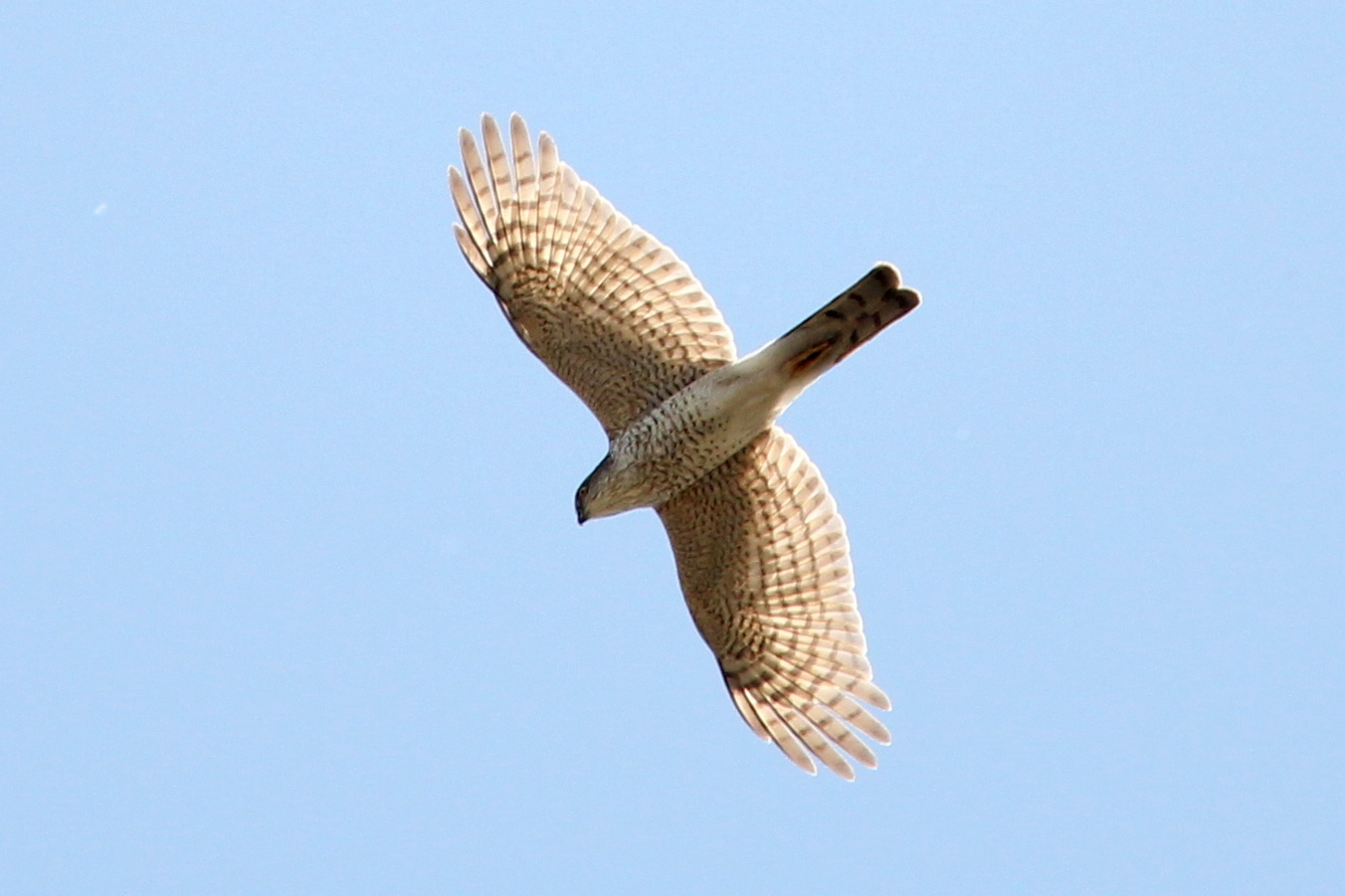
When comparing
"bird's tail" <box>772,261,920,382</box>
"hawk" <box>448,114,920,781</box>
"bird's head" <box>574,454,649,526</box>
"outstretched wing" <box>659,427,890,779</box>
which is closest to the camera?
"bird's tail" <box>772,261,920,382</box>

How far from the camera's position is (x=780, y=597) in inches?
402

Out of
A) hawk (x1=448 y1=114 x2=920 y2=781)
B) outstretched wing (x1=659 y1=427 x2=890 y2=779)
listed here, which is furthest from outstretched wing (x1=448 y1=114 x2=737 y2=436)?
outstretched wing (x1=659 y1=427 x2=890 y2=779)

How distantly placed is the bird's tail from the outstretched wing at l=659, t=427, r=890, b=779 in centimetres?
62

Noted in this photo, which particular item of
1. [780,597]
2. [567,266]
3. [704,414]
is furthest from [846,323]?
[780,597]

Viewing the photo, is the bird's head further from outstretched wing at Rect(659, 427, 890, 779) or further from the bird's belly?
outstretched wing at Rect(659, 427, 890, 779)

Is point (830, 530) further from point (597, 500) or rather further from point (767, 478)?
point (597, 500)

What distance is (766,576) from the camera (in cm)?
1016

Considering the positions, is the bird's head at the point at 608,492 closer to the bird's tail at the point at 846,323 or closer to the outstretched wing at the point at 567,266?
the outstretched wing at the point at 567,266

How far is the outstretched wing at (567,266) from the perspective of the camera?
945cm

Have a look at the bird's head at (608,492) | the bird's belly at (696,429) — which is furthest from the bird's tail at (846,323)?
the bird's head at (608,492)

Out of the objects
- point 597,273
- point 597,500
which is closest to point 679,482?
point 597,500

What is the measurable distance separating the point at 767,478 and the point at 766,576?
1.91 feet

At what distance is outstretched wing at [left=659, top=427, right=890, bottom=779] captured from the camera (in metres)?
9.95

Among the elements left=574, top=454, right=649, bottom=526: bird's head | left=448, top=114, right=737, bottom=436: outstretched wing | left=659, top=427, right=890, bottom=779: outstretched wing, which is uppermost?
left=448, top=114, right=737, bottom=436: outstretched wing
